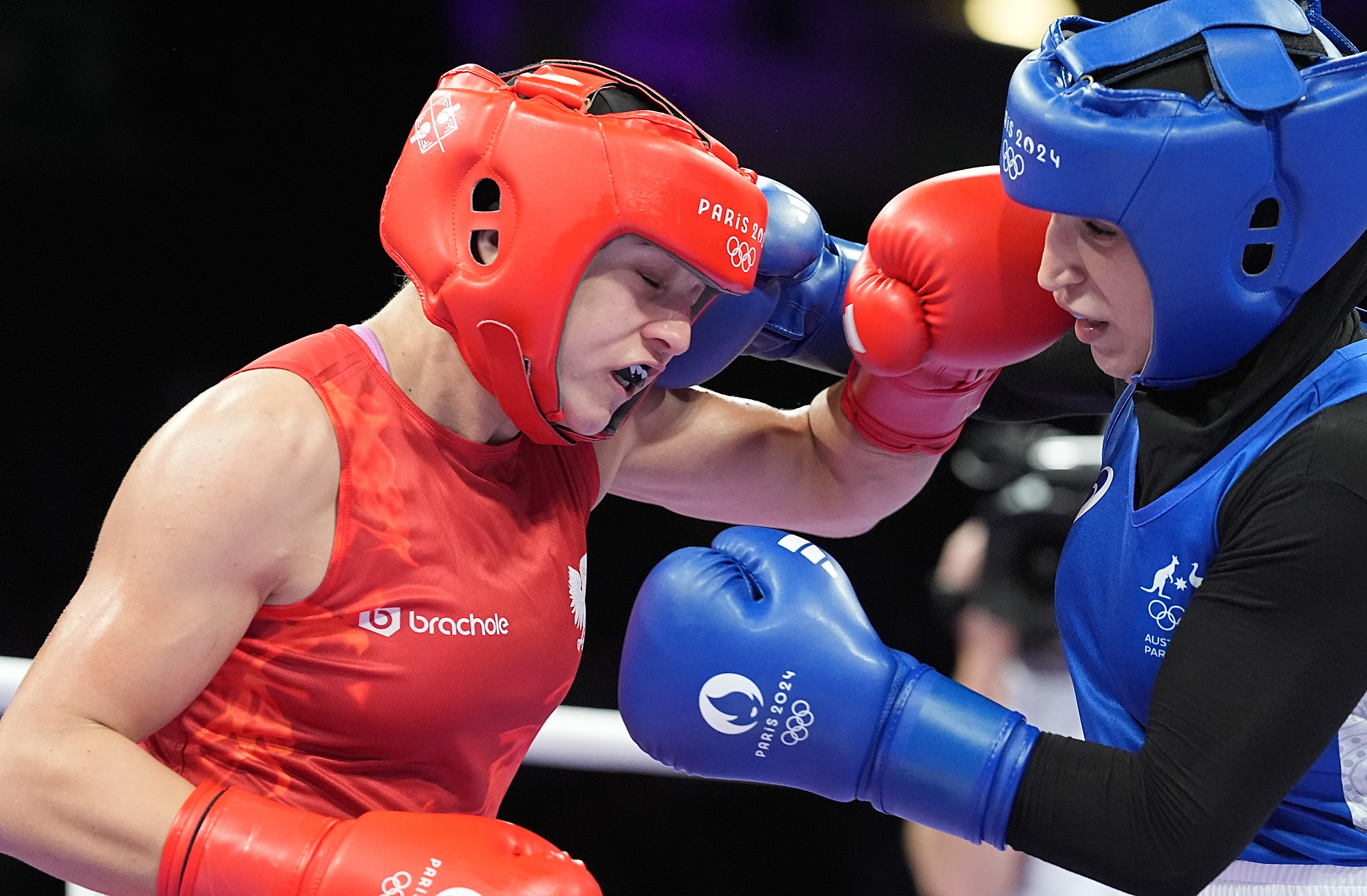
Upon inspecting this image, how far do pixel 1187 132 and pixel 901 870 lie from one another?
8.70 ft

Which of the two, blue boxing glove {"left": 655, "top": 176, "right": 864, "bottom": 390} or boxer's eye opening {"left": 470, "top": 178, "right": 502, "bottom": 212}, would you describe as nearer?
boxer's eye opening {"left": 470, "top": 178, "right": 502, "bottom": 212}

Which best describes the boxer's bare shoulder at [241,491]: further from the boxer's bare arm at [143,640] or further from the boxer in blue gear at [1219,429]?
the boxer in blue gear at [1219,429]

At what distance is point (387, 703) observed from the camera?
1479mm

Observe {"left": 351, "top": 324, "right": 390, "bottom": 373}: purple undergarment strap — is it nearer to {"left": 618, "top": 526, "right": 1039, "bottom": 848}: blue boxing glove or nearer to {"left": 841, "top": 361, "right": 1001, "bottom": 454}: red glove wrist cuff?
{"left": 618, "top": 526, "right": 1039, "bottom": 848}: blue boxing glove

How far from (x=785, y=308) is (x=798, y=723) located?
0.69 m

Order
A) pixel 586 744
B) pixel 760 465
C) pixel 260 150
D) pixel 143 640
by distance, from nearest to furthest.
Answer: pixel 143 640 < pixel 760 465 < pixel 586 744 < pixel 260 150

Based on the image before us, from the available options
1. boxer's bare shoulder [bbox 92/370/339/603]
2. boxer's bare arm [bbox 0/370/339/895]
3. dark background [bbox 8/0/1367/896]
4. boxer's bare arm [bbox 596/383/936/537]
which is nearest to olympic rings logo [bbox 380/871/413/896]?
boxer's bare arm [bbox 0/370/339/895]

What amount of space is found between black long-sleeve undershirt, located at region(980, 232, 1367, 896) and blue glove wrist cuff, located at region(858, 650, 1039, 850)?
2 cm

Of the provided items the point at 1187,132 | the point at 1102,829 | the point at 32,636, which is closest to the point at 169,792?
the point at 1102,829

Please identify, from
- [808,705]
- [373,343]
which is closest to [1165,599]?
[808,705]

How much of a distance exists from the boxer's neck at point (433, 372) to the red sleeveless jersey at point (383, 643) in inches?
1.0

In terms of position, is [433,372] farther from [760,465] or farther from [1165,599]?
[1165,599]

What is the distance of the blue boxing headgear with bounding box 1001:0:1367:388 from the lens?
4.08 ft

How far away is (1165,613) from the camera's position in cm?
137
